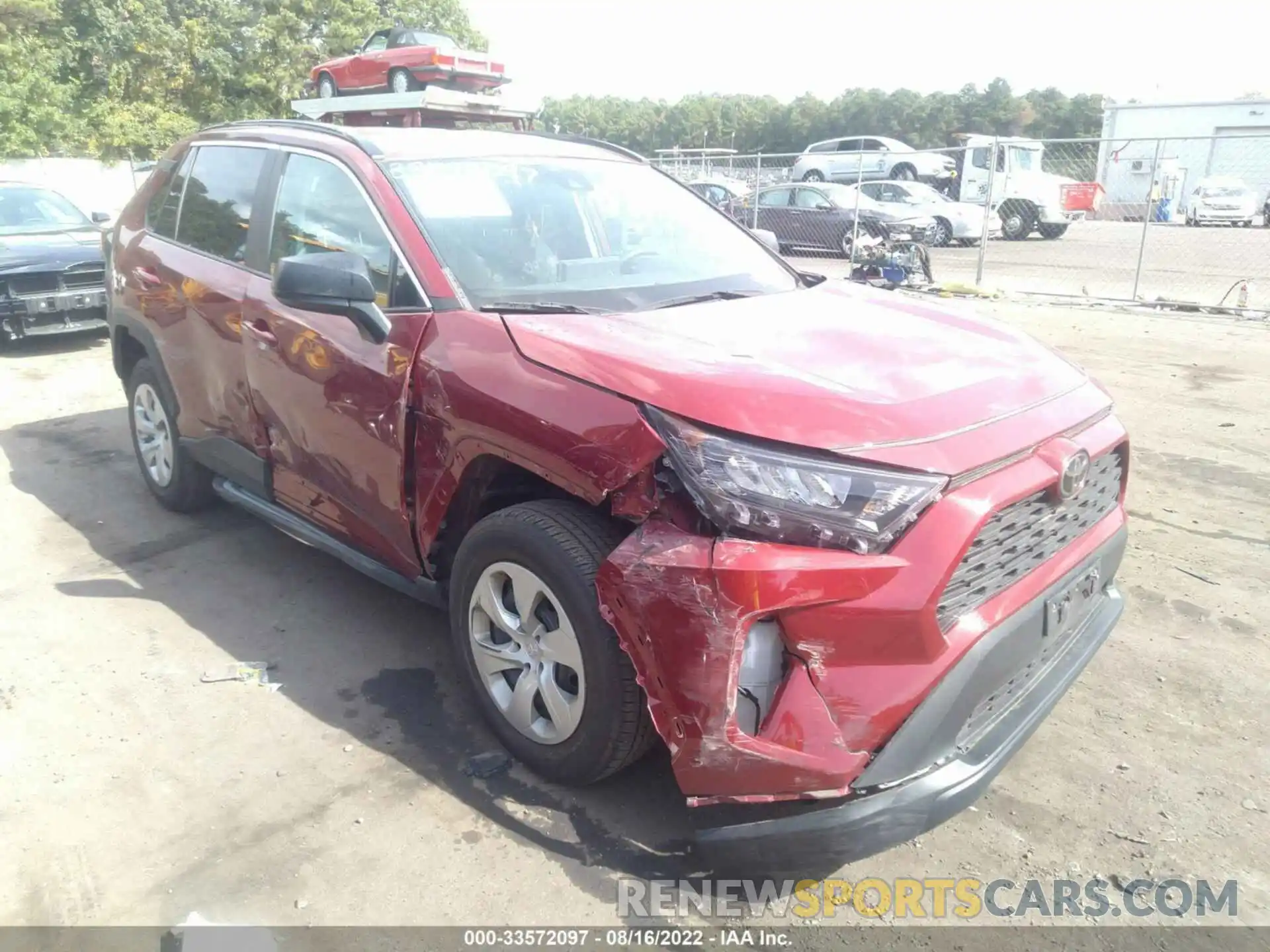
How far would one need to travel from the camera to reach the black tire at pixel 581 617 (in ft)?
8.21

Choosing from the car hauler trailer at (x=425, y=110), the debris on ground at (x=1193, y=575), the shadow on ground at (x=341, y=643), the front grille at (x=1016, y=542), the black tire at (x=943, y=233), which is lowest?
the debris on ground at (x=1193, y=575)

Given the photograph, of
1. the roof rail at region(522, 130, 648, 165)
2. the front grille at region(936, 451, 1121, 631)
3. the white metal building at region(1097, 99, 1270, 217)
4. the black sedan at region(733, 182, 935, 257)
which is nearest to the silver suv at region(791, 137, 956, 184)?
the white metal building at region(1097, 99, 1270, 217)

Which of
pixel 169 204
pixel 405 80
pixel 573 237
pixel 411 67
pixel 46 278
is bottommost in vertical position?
pixel 46 278

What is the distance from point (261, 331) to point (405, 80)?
1197 centimetres

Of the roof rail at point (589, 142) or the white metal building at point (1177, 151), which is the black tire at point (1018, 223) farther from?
the roof rail at point (589, 142)

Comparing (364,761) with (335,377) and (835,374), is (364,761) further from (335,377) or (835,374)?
(835,374)

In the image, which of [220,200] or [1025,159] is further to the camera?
[1025,159]

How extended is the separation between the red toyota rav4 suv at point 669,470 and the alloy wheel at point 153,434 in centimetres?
83

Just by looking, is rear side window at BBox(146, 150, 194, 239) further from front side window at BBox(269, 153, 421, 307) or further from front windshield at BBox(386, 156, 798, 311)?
front windshield at BBox(386, 156, 798, 311)

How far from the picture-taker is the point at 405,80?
47.0 feet

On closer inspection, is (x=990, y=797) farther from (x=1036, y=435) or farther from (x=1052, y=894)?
(x=1036, y=435)

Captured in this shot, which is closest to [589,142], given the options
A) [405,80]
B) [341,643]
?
[341,643]

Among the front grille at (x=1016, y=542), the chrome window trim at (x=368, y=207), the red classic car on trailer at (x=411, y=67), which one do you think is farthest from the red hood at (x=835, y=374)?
the red classic car on trailer at (x=411, y=67)

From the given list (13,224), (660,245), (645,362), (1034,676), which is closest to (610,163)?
(660,245)
